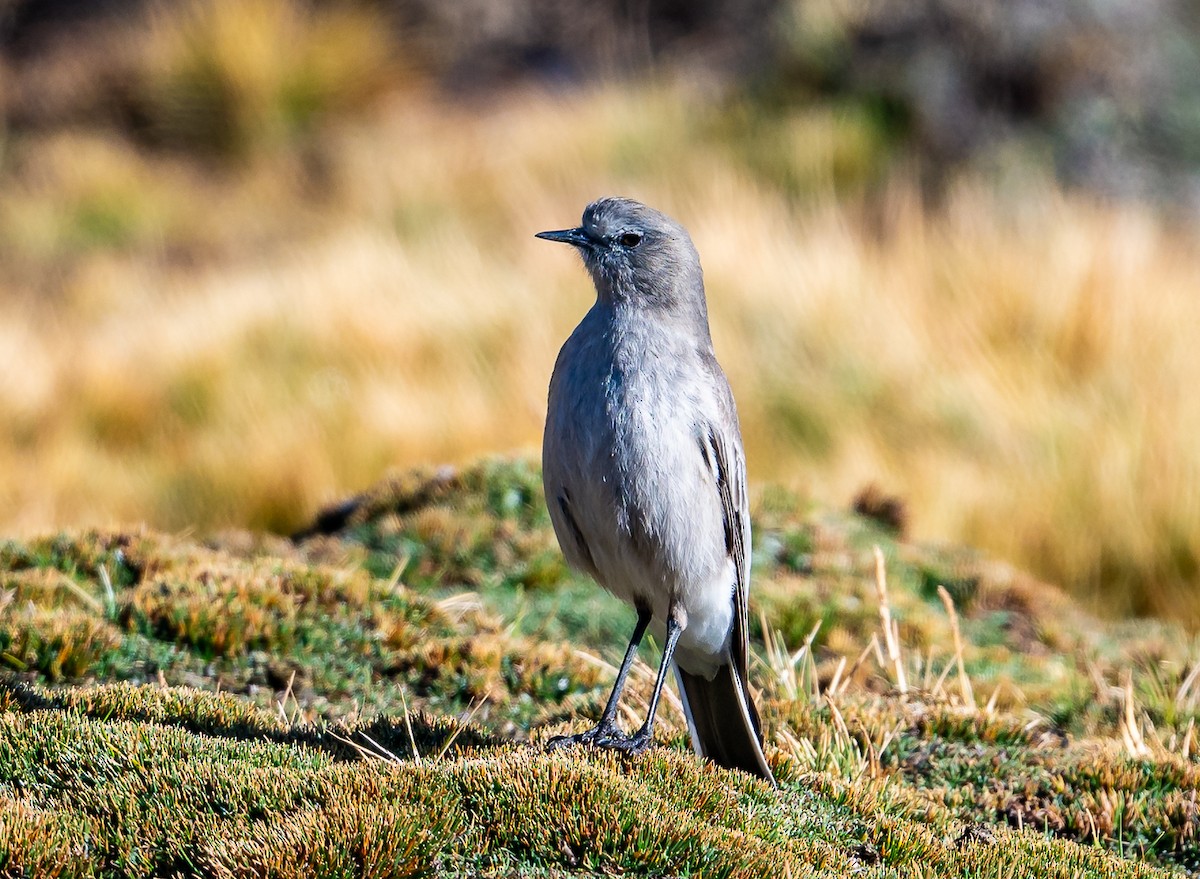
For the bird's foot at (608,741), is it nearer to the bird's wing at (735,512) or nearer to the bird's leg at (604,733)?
the bird's leg at (604,733)

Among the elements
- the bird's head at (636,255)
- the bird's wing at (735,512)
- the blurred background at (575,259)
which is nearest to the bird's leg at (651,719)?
the bird's wing at (735,512)

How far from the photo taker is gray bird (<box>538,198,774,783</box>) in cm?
416

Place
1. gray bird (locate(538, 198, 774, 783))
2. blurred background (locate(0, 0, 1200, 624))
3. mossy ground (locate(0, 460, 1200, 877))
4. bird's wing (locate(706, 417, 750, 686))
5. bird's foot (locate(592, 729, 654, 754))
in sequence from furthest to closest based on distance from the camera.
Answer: blurred background (locate(0, 0, 1200, 624)), bird's wing (locate(706, 417, 750, 686)), gray bird (locate(538, 198, 774, 783)), bird's foot (locate(592, 729, 654, 754)), mossy ground (locate(0, 460, 1200, 877))

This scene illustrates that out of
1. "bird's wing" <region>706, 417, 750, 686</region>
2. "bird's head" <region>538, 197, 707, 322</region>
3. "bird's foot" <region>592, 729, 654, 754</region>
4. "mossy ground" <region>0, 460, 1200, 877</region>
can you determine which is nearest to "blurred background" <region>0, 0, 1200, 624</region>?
"mossy ground" <region>0, 460, 1200, 877</region>

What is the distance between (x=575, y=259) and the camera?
8602mm

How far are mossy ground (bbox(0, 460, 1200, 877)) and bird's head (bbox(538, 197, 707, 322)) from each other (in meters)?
1.40

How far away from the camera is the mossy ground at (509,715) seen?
11.2 feet

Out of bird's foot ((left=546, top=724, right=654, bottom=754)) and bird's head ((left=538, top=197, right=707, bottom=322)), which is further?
bird's head ((left=538, top=197, right=707, bottom=322))

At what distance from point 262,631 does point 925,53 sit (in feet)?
38.0

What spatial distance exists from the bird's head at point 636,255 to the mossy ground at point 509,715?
55.2 inches

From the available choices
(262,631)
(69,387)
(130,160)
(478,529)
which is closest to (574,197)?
(69,387)

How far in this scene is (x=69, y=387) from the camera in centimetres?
1074

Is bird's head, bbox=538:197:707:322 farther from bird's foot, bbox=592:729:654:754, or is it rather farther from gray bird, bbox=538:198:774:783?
bird's foot, bbox=592:729:654:754

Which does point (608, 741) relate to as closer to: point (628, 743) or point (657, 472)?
point (628, 743)
